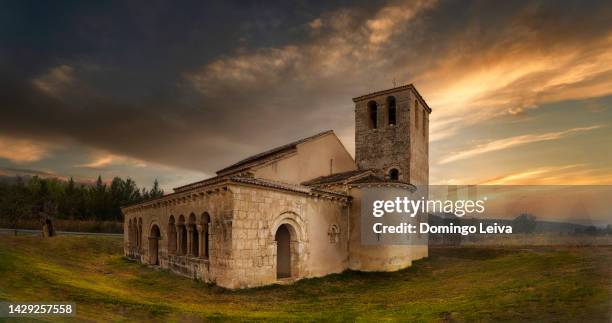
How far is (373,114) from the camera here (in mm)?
27641

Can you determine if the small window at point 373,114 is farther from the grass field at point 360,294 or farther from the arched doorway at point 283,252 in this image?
the arched doorway at point 283,252

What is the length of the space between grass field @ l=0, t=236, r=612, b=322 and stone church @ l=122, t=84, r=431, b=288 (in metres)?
0.97

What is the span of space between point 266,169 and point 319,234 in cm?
431

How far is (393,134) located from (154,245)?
17582 millimetres

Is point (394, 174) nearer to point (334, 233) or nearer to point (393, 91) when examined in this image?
point (393, 91)

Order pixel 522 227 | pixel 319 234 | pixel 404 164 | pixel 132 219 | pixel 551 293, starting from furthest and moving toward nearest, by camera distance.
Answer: pixel 522 227 → pixel 132 219 → pixel 404 164 → pixel 319 234 → pixel 551 293

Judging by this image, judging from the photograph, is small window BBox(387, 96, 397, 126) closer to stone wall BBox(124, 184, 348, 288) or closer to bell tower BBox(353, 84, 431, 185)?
bell tower BBox(353, 84, 431, 185)

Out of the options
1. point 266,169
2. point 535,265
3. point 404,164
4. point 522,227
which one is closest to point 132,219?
point 266,169

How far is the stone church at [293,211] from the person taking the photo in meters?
14.7

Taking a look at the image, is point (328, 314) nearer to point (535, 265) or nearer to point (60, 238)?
point (535, 265)

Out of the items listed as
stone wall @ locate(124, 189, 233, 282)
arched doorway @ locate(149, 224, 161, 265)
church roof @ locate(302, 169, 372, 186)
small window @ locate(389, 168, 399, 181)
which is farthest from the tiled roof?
arched doorway @ locate(149, 224, 161, 265)

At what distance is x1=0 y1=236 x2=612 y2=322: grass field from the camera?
30.3 ft

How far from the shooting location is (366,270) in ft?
64.6

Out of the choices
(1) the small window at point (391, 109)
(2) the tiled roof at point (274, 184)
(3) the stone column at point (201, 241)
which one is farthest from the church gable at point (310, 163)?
(1) the small window at point (391, 109)
